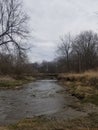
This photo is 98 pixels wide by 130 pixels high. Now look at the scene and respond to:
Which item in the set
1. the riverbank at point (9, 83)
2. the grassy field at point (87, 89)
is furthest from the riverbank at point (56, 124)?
the riverbank at point (9, 83)

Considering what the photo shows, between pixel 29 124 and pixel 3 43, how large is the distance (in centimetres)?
2708

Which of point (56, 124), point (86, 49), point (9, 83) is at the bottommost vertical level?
point (9, 83)

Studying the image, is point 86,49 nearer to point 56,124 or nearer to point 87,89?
point 87,89

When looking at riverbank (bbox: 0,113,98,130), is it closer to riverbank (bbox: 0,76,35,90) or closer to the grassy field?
the grassy field

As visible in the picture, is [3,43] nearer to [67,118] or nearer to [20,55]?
[20,55]

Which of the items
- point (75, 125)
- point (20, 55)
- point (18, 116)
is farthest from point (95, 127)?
point (20, 55)

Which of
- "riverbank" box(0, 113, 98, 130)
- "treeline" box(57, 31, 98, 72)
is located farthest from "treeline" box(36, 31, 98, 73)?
"riverbank" box(0, 113, 98, 130)

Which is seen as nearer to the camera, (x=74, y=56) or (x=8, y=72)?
(x=8, y=72)

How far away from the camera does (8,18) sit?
36438 millimetres

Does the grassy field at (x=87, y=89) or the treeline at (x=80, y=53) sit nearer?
the grassy field at (x=87, y=89)

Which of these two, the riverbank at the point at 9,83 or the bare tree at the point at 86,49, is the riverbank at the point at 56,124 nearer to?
the riverbank at the point at 9,83

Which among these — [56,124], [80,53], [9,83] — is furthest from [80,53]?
[56,124]

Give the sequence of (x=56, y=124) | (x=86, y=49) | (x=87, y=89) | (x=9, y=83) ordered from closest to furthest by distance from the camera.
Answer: (x=56, y=124), (x=87, y=89), (x=9, y=83), (x=86, y=49)

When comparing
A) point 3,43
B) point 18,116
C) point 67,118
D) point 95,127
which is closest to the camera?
point 95,127
